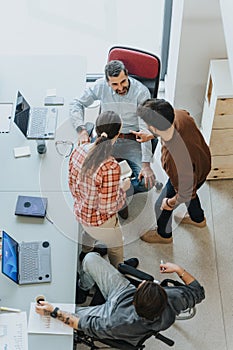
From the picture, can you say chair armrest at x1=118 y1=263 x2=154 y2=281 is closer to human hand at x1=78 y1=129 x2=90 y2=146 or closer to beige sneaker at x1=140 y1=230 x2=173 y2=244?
beige sneaker at x1=140 y1=230 x2=173 y2=244

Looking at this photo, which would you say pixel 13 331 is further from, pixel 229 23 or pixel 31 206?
pixel 229 23

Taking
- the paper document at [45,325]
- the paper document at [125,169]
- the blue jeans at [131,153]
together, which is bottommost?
the paper document at [45,325]

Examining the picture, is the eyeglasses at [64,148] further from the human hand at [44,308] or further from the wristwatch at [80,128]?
the human hand at [44,308]

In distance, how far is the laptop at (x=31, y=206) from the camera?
3.10 metres

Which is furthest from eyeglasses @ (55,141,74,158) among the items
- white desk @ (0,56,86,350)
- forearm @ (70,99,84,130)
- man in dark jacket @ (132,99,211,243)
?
man in dark jacket @ (132,99,211,243)

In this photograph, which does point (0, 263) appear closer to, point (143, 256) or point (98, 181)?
point (98, 181)

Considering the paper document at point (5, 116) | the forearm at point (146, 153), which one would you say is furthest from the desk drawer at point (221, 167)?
the paper document at point (5, 116)

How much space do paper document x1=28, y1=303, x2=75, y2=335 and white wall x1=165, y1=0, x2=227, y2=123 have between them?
2.05 metres

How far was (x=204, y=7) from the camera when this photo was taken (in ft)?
11.7

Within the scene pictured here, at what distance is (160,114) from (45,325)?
1.27m

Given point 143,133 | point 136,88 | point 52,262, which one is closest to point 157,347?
point 52,262

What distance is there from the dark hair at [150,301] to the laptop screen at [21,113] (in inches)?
55.8

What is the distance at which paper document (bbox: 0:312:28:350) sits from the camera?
2.61 m

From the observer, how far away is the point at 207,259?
3701 millimetres
